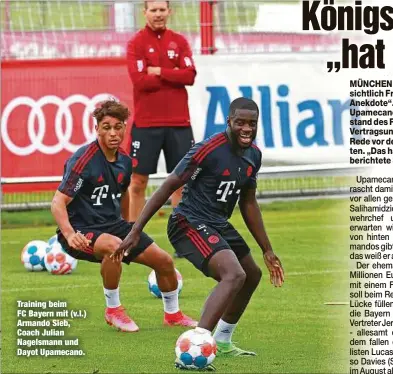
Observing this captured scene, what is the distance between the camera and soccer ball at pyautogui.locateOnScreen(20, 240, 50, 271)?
12.6 metres

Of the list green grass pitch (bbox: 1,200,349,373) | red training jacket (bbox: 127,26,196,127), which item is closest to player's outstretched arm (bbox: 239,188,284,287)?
green grass pitch (bbox: 1,200,349,373)

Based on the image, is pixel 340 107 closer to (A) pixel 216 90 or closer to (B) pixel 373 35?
(A) pixel 216 90

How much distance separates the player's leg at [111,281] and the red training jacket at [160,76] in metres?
3.43

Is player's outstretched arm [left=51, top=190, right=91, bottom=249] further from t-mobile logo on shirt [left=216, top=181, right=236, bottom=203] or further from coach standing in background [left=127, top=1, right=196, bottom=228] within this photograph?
coach standing in background [left=127, top=1, right=196, bottom=228]

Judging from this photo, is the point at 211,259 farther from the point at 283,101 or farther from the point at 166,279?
the point at 283,101

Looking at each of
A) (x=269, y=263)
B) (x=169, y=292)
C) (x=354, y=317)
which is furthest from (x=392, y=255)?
(x=169, y=292)

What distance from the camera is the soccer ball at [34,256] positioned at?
1262 cm

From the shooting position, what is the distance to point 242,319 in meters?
10.3

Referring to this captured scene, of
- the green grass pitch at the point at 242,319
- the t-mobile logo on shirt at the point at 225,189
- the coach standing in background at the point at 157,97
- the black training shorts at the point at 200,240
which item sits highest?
the coach standing in background at the point at 157,97

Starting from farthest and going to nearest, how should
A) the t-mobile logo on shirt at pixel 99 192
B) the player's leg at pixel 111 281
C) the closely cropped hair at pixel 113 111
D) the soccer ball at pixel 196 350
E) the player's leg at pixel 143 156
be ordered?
the player's leg at pixel 143 156
the t-mobile logo on shirt at pixel 99 192
the closely cropped hair at pixel 113 111
the player's leg at pixel 111 281
the soccer ball at pixel 196 350

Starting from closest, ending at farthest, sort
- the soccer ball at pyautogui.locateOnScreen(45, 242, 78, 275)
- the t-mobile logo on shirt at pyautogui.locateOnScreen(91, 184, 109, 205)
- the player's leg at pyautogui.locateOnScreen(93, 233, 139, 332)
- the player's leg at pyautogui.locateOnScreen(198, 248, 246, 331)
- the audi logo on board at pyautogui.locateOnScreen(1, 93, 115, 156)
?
1. the player's leg at pyautogui.locateOnScreen(198, 248, 246, 331)
2. the player's leg at pyautogui.locateOnScreen(93, 233, 139, 332)
3. the t-mobile logo on shirt at pyautogui.locateOnScreen(91, 184, 109, 205)
4. the soccer ball at pyautogui.locateOnScreen(45, 242, 78, 275)
5. the audi logo on board at pyautogui.locateOnScreen(1, 93, 115, 156)

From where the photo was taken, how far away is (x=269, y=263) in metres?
9.20

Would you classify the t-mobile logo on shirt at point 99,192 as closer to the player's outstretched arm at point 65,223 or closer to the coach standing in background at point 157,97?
the player's outstretched arm at point 65,223

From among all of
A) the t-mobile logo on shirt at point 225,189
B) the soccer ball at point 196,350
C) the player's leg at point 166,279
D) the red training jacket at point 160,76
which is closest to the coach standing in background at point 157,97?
the red training jacket at point 160,76
